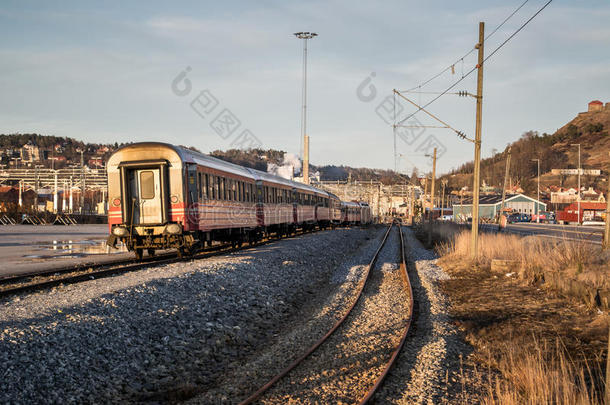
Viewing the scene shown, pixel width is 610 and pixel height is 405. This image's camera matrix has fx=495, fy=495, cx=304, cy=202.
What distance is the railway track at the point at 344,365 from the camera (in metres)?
5.86

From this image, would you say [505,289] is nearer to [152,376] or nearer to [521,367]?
[521,367]

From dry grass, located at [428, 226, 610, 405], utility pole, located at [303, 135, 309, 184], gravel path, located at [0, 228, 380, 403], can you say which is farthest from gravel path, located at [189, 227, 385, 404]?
utility pole, located at [303, 135, 309, 184]

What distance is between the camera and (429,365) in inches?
271

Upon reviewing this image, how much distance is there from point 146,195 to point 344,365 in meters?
9.86

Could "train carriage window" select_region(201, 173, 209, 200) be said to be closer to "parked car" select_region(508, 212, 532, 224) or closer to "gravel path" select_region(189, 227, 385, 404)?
"gravel path" select_region(189, 227, 385, 404)

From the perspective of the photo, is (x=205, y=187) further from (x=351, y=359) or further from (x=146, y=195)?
(x=351, y=359)

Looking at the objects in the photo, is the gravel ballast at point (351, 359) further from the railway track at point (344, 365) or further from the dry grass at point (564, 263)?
the dry grass at point (564, 263)

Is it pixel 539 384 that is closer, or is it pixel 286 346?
pixel 539 384

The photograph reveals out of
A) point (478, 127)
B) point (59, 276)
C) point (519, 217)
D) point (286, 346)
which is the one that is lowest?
point (519, 217)

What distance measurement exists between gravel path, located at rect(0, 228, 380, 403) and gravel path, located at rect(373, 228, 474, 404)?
202 cm

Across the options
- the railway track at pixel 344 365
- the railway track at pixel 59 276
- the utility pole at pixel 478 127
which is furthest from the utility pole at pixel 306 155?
the railway track at pixel 344 365

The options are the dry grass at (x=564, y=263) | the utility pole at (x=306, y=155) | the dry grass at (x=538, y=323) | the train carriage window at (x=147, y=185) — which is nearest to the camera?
the dry grass at (x=538, y=323)

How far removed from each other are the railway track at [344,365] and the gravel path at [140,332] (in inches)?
27.9

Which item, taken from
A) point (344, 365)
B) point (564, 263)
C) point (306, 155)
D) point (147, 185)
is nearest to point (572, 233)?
point (564, 263)
